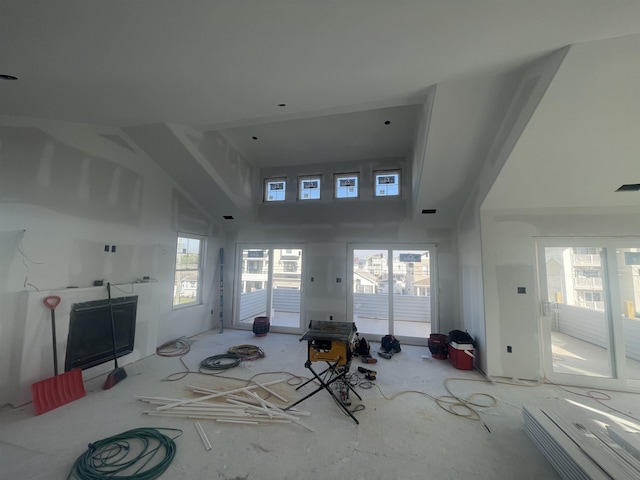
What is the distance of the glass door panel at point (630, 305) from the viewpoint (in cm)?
335

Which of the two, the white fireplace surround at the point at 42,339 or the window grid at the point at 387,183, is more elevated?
the window grid at the point at 387,183

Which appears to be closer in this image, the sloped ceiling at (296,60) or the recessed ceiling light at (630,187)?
the sloped ceiling at (296,60)

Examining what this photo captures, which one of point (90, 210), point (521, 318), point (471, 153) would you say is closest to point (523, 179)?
point (471, 153)

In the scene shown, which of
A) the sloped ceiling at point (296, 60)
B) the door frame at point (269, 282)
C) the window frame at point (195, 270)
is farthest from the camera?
the door frame at point (269, 282)

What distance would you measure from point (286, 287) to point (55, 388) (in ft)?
12.6

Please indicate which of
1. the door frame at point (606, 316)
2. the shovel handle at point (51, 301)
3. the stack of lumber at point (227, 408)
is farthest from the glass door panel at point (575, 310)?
the shovel handle at point (51, 301)

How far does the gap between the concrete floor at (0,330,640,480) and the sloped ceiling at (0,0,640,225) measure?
284cm

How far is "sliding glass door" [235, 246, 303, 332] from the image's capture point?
5.92 metres

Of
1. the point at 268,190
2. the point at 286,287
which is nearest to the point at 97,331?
the point at 286,287

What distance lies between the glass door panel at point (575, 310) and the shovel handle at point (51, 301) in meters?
6.48

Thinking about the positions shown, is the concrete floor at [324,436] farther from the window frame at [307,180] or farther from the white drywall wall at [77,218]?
the window frame at [307,180]

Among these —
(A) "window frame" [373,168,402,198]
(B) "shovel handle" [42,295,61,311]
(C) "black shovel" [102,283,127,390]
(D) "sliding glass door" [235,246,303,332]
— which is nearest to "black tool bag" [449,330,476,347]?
(A) "window frame" [373,168,402,198]

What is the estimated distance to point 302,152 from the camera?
5.39 metres

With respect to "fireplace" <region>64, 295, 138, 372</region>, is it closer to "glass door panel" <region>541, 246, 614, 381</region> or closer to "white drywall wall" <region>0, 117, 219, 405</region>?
"white drywall wall" <region>0, 117, 219, 405</region>
